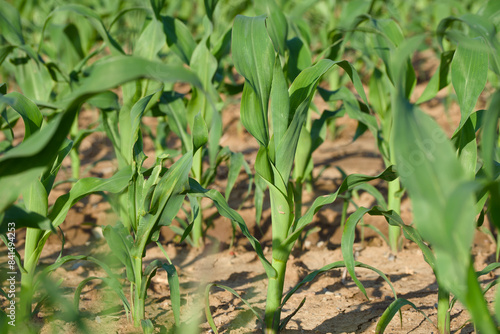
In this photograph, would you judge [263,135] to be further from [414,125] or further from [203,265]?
[203,265]

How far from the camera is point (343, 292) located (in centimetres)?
190

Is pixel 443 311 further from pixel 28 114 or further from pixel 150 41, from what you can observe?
pixel 150 41

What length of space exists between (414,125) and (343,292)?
3.92ft

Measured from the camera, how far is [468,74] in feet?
5.03

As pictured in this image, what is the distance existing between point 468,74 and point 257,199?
0.94m

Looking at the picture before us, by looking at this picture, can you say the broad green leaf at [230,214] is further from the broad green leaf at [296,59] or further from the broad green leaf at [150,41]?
the broad green leaf at [150,41]

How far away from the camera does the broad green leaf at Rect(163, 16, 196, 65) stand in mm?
2217

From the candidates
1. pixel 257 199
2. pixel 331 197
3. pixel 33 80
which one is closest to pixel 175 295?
pixel 331 197

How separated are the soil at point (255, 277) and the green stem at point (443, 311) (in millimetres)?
61

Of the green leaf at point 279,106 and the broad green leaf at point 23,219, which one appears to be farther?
the green leaf at point 279,106

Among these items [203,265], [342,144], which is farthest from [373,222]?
[342,144]

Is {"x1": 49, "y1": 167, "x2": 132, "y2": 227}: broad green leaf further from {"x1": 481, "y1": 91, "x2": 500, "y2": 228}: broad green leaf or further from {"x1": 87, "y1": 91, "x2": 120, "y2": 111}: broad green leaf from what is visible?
{"x1": 481, "y1": 91, "x2": 500, "y2": 228}: broad green leaf

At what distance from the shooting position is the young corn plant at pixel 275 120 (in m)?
1.39

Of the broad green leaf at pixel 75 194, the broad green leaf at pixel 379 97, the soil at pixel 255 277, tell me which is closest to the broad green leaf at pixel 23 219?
the soil at pixel 255 277
